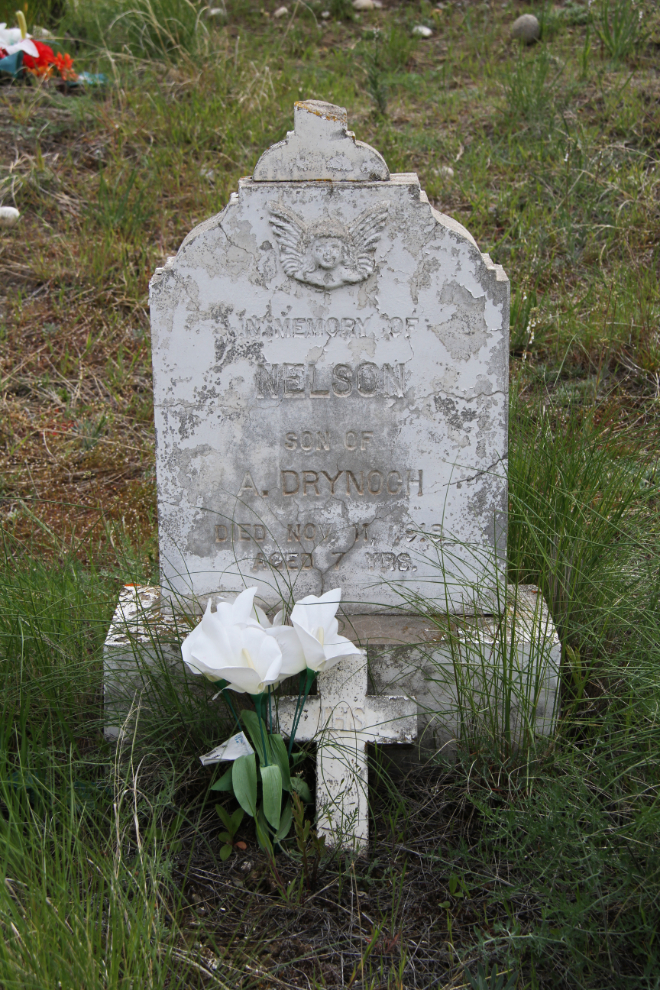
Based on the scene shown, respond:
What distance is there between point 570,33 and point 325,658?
5.12 meters

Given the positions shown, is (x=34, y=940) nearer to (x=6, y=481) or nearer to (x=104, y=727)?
(x=104, y=727)

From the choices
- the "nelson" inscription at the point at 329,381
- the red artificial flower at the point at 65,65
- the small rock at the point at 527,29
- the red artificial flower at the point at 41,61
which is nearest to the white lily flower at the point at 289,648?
the "nelson" inscription at the point at 329,381

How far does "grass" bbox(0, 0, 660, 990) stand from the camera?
1.66 metres

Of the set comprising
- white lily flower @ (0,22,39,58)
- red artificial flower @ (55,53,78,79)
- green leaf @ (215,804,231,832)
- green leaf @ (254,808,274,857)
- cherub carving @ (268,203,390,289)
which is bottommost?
green leaf @ (215,804,231,832)

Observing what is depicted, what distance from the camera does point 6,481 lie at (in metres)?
3.47

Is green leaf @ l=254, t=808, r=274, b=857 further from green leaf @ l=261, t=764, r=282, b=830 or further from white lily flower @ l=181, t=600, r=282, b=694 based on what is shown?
white lily flower @ l=181, t=600, r=282, b=694

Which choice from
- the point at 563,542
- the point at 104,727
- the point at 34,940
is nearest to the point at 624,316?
the point at 563,542

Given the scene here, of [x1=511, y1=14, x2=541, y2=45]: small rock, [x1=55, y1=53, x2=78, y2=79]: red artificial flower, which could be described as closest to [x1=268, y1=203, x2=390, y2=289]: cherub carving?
[x1=55, y1=53, x2=78, y2=79]: red artificial flower

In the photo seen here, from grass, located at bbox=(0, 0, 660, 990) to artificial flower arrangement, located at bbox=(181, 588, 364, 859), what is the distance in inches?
3.8

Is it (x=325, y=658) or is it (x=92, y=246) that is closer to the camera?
(x=325, y=658)

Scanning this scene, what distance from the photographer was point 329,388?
2162 mm

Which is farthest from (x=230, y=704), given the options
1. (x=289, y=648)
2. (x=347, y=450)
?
(x=347, y=450)

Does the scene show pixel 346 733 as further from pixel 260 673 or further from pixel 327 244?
pixel 327 244

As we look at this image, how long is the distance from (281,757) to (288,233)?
114 cm
